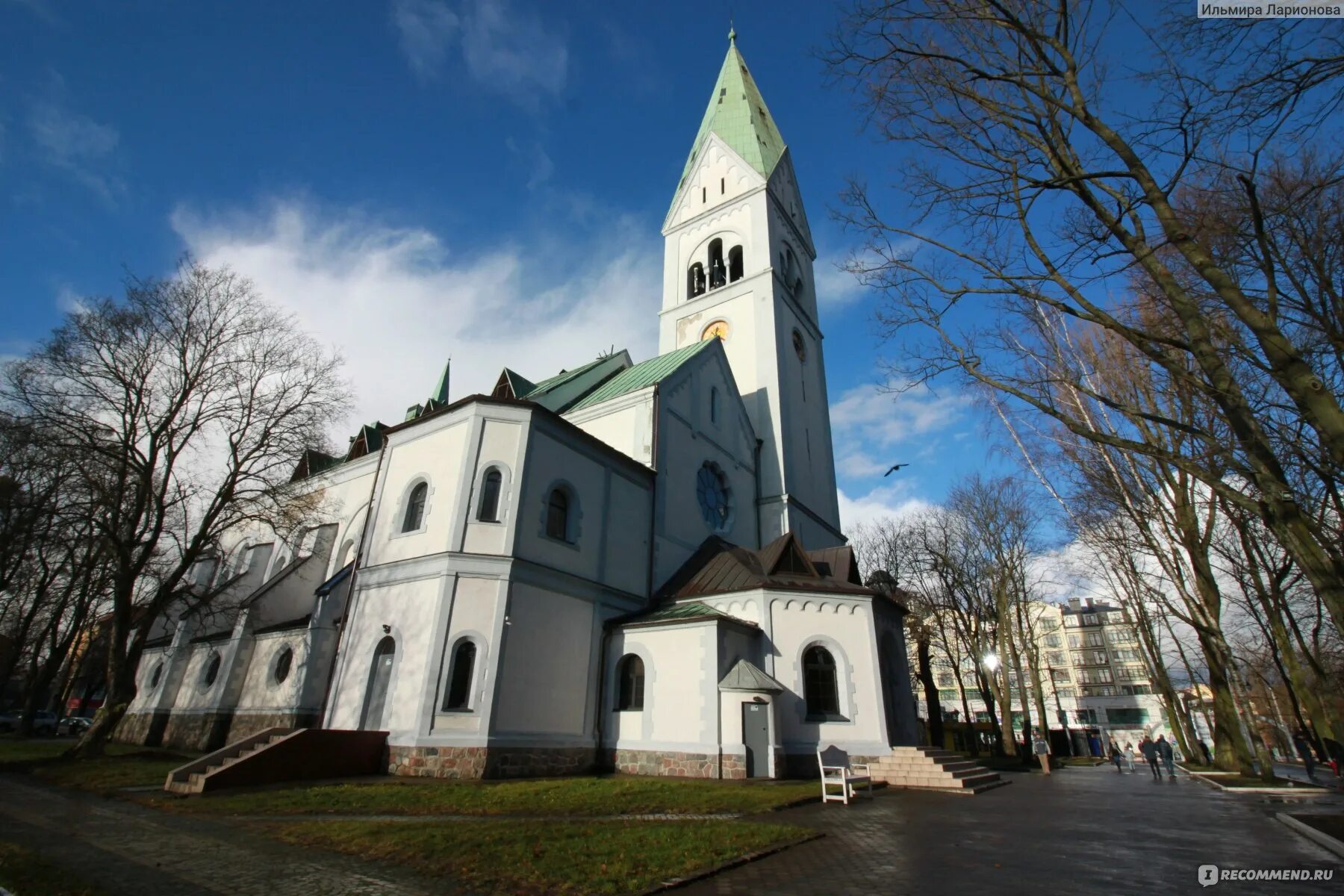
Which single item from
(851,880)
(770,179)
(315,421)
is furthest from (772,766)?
(770,179)

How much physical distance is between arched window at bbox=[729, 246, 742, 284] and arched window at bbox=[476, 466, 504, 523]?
20.0m

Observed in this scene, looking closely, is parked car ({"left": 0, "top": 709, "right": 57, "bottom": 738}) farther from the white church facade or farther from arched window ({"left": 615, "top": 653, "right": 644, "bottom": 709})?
arched window ({"left": 615, "top": 653, "right": 644, "bottom": 709})

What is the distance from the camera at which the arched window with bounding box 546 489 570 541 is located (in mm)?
17641

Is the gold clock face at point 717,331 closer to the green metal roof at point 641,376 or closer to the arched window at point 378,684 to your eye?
the green metal roof at point 641,376

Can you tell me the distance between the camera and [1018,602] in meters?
30.0

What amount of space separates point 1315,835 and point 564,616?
14168mm

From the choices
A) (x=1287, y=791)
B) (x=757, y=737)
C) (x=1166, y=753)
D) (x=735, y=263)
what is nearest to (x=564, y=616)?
(x=757, y=737)

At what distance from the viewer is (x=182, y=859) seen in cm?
695

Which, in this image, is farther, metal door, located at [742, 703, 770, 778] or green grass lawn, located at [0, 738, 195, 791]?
metal door, located at [742, 703, 770, 778]

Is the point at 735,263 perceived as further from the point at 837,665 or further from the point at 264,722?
the point at 264,722

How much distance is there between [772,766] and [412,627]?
9.27 m

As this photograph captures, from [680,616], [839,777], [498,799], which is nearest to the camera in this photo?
[498,799]

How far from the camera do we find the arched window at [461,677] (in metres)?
14.7

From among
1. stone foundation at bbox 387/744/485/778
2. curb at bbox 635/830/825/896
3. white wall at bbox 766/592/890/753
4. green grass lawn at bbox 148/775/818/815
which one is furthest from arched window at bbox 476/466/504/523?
curb at bbox 635/830/825/896
